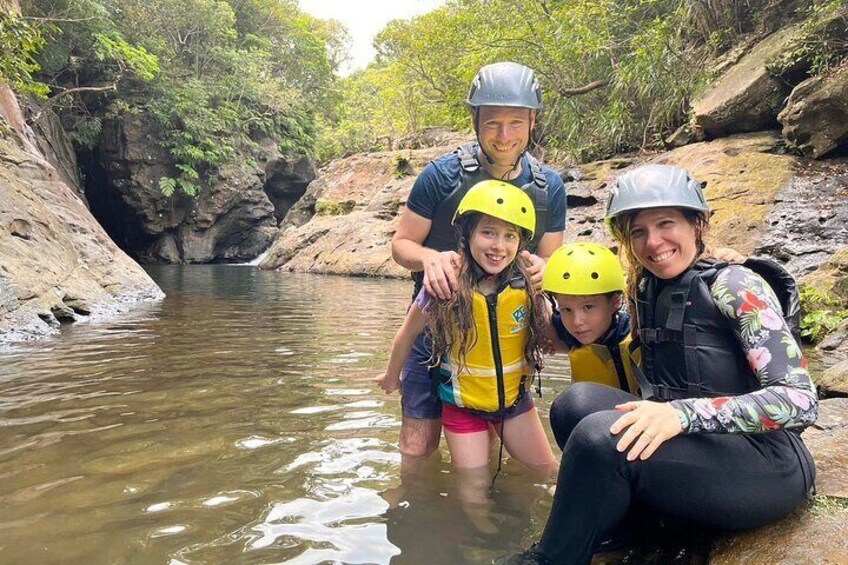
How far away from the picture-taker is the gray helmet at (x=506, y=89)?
9.75 ft

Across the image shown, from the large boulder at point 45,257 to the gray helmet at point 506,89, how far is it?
6644 mm

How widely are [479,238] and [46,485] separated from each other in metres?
2.53

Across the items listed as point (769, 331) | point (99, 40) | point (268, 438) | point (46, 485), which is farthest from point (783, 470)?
point (99, 40)

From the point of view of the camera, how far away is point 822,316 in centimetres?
701

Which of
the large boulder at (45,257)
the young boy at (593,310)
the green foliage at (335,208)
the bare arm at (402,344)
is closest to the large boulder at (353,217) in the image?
the green foliage at (335,208)

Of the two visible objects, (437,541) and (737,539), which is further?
(437,541)

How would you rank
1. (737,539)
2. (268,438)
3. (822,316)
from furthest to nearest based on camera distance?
(822,316) → (268,438) → (737,539)

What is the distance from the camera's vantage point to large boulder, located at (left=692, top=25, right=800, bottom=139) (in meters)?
12.8

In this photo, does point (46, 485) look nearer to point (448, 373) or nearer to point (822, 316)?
point (448, 373)

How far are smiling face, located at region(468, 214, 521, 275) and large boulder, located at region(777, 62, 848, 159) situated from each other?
424 inches

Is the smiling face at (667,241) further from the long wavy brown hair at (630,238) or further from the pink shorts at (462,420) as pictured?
the pink shorts at (462,420)

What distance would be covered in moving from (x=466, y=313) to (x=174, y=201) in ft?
96.3

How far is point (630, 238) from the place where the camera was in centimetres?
235

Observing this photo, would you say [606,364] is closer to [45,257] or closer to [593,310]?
[593,310]
